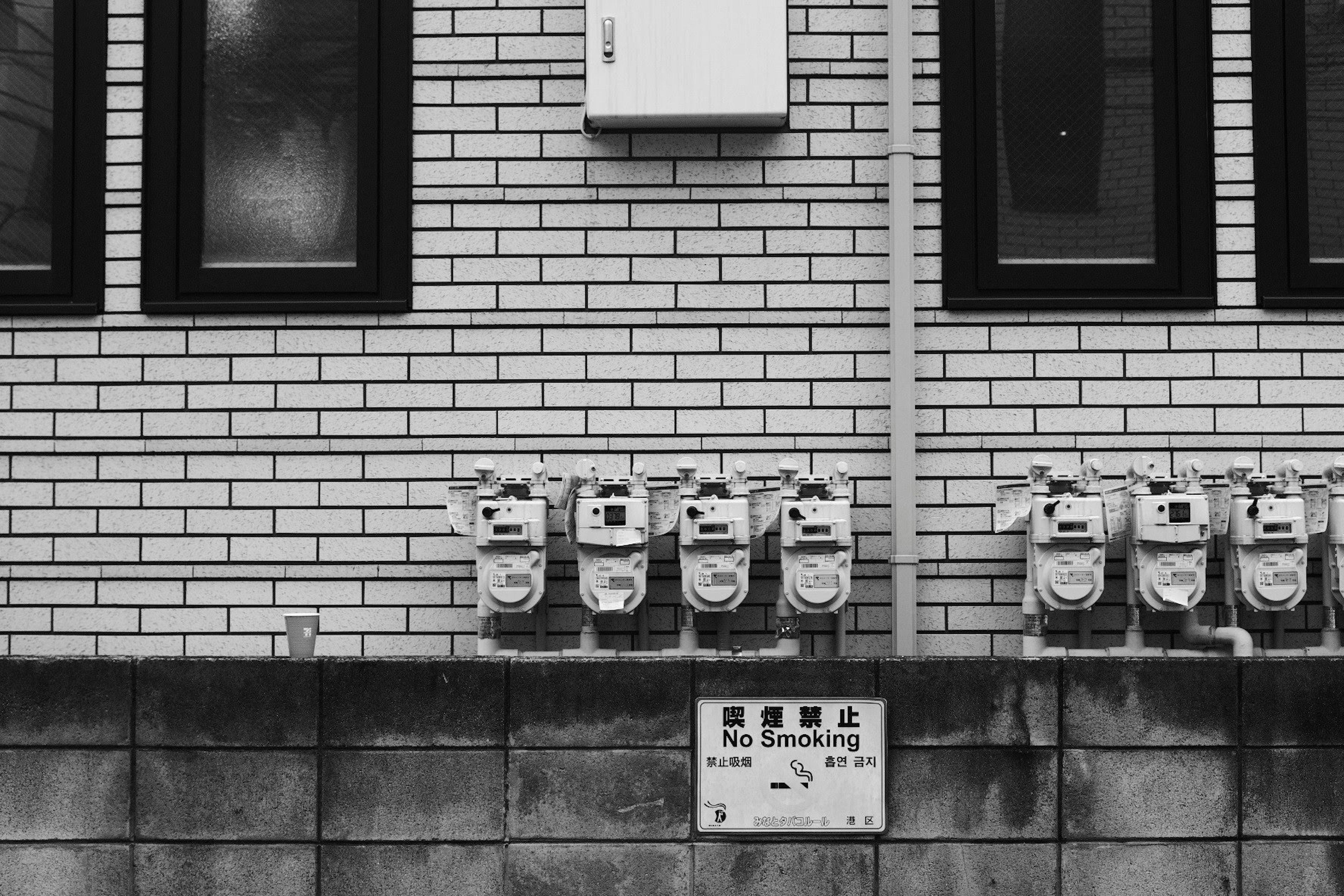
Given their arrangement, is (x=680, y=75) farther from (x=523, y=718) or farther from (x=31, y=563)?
(x=31, y=563)

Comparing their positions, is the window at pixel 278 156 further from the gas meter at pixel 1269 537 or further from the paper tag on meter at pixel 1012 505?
the gas meter at pixel 1269 537

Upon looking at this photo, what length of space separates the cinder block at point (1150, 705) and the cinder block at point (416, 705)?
2176 millimetres

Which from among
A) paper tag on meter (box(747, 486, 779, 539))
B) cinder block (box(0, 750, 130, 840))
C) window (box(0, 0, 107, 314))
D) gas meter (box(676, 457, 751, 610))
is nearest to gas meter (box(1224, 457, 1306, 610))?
paper tag on meter (box(747, 486, 779, 539))

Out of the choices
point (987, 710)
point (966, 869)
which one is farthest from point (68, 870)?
point (987, 710)

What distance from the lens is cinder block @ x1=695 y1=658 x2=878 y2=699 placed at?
16.4 ft

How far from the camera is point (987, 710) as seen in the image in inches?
196

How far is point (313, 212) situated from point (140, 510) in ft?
4.86

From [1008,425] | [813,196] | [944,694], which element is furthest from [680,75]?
[944,694]

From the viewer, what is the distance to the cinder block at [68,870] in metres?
4.96

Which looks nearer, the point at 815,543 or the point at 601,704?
the point at 601,704

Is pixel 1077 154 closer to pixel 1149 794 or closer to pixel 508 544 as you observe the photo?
pixel 1149 794

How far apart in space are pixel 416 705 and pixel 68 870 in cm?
145

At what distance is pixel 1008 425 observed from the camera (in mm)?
5629

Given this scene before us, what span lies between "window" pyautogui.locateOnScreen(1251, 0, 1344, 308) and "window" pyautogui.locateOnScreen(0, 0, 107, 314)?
5004 millimetres
